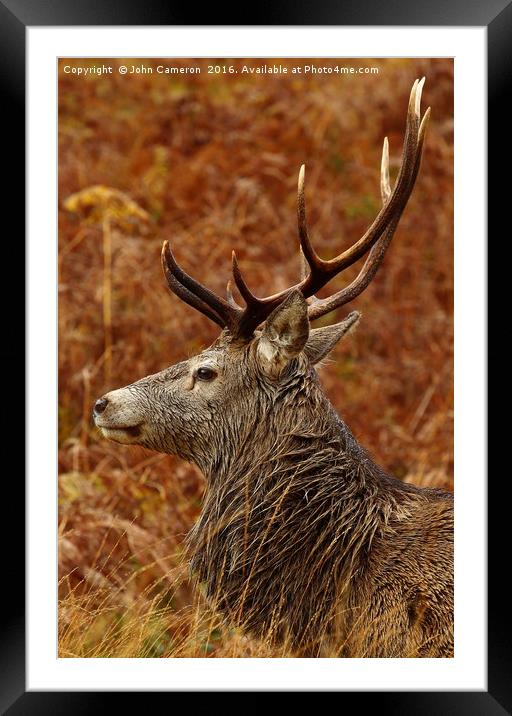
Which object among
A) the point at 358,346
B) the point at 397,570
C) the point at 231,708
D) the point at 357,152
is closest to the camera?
the point at 231,708

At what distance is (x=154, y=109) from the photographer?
38.9ft

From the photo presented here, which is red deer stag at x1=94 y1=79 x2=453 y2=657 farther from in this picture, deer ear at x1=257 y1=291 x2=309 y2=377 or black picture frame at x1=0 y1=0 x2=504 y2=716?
black picture frame at x1=0 y1=0 x2=504 y2=716

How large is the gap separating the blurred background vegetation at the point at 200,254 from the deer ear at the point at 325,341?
141 centimetres

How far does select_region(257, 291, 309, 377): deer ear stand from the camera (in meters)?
5.05

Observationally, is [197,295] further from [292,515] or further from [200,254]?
[200,254]

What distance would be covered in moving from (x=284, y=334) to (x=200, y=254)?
4723 mm

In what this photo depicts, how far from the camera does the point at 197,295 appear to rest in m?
5.50

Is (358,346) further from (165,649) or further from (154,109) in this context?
(165,649)
